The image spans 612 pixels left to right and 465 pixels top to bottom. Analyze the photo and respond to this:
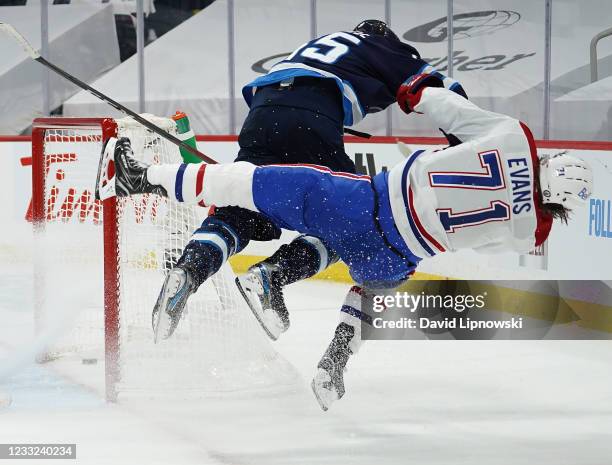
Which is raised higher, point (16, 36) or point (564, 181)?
point (16, 36)

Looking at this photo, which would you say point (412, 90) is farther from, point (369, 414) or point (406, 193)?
point (369, 414)

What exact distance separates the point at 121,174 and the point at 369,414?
1.07 metres

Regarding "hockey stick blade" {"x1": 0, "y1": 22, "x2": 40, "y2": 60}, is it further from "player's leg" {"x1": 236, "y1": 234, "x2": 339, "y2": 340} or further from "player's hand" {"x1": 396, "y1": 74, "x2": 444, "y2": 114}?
"player's hand" {"x1": 396, "y1": 74, "x2": 444, "y2": 114}

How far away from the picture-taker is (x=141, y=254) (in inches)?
151

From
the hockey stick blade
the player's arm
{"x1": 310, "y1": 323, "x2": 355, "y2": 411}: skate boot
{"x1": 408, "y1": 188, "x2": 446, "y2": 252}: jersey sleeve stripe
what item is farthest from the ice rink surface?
the hockey stick blade

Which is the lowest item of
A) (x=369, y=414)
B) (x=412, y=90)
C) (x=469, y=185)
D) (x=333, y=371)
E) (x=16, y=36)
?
(x=369, y=414)

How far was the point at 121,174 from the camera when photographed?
3.15m

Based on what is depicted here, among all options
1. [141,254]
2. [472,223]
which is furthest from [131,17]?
[472,223]

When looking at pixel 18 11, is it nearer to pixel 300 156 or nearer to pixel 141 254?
pixel 141 254

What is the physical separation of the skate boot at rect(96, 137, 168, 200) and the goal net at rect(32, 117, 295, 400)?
0.24 metres

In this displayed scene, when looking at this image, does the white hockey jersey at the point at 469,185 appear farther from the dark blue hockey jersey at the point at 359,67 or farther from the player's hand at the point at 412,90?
the dark blue hockey jersey at the point at 359,67

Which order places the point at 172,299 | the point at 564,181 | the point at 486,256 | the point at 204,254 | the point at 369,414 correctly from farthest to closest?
the point at 486,256
the point at 369,414
the point at 204,254
the point at 172,299
the point at 564,181

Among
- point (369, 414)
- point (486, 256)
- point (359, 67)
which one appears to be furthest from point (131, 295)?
point (486, 256)

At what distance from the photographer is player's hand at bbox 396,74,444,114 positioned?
3.04m
